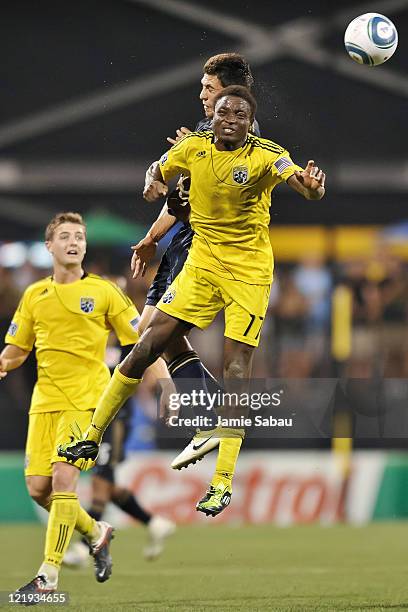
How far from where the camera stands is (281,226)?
48.8 ft

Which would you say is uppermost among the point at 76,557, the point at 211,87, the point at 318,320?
the point at 318,320

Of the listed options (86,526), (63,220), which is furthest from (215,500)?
(63,220)

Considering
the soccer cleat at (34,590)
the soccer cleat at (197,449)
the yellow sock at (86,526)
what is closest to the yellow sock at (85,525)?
the yellow sock at (86,526)

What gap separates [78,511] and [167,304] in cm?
163

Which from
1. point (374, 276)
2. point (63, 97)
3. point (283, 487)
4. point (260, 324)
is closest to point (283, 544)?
point (283, 487)

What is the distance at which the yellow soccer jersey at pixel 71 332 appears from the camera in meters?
8.61

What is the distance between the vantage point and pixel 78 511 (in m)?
8.52

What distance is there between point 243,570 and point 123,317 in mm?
2560

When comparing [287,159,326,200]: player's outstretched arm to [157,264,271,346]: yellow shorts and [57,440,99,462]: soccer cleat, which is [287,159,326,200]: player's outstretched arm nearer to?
[157,264,271,346]: yellow shorts

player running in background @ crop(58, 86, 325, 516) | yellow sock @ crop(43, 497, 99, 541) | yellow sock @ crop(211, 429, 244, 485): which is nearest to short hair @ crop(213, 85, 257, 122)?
player running in background @ crop(58, 86, 325, 516)

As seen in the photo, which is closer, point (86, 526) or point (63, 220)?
point (63, 220)

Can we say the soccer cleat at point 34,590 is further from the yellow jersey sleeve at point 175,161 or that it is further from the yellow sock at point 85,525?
the yellow jersey sleeve at point 175,161

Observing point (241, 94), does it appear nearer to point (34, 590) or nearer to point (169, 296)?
point (169, 296)

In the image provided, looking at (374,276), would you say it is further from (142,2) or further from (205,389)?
(205,389)
